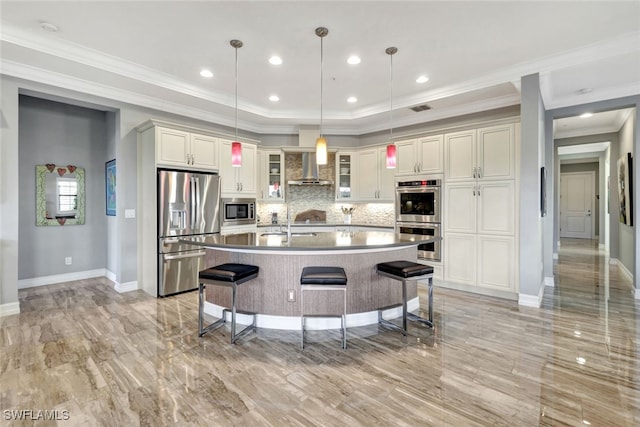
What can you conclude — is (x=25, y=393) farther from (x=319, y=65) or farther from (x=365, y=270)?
(x=319, y=65)

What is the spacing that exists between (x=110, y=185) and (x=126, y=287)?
1.76 metres

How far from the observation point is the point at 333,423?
1809mm

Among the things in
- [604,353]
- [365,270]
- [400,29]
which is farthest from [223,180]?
[604,353]

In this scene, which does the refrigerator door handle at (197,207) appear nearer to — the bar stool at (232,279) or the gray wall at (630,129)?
the bar stool at (232,279)

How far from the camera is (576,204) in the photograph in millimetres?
11016

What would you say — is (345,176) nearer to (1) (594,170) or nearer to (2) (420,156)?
(2) (420,156)

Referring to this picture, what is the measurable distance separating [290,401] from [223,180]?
3870 millimetres

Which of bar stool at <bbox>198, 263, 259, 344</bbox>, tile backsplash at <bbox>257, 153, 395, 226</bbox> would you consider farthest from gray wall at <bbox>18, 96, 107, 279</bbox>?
bar stool at <bbox>198, 263, 259, 344</bbox>

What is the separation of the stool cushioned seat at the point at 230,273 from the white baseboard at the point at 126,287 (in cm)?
244

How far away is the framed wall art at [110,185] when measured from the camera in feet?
16.1

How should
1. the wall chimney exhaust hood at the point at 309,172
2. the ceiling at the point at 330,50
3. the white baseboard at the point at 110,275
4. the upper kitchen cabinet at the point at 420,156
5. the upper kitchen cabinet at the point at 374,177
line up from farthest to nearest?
1. the wall chimney exhaust hood at the point at 309,172
2. the upper kitchen cabinet at the point at 374,177
3. the white baseboard at the point at 110,275
4. the upper kitchen cabinet at the point at 420,156
5. the ceiling at the point at 330,50

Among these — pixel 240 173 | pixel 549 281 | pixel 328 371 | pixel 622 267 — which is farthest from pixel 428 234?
pixel 622 267

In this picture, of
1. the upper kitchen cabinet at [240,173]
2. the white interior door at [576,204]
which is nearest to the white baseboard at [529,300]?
the upper kitchen cabinet at [240,173]

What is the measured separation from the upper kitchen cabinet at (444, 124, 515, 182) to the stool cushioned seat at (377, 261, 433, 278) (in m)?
2.19
